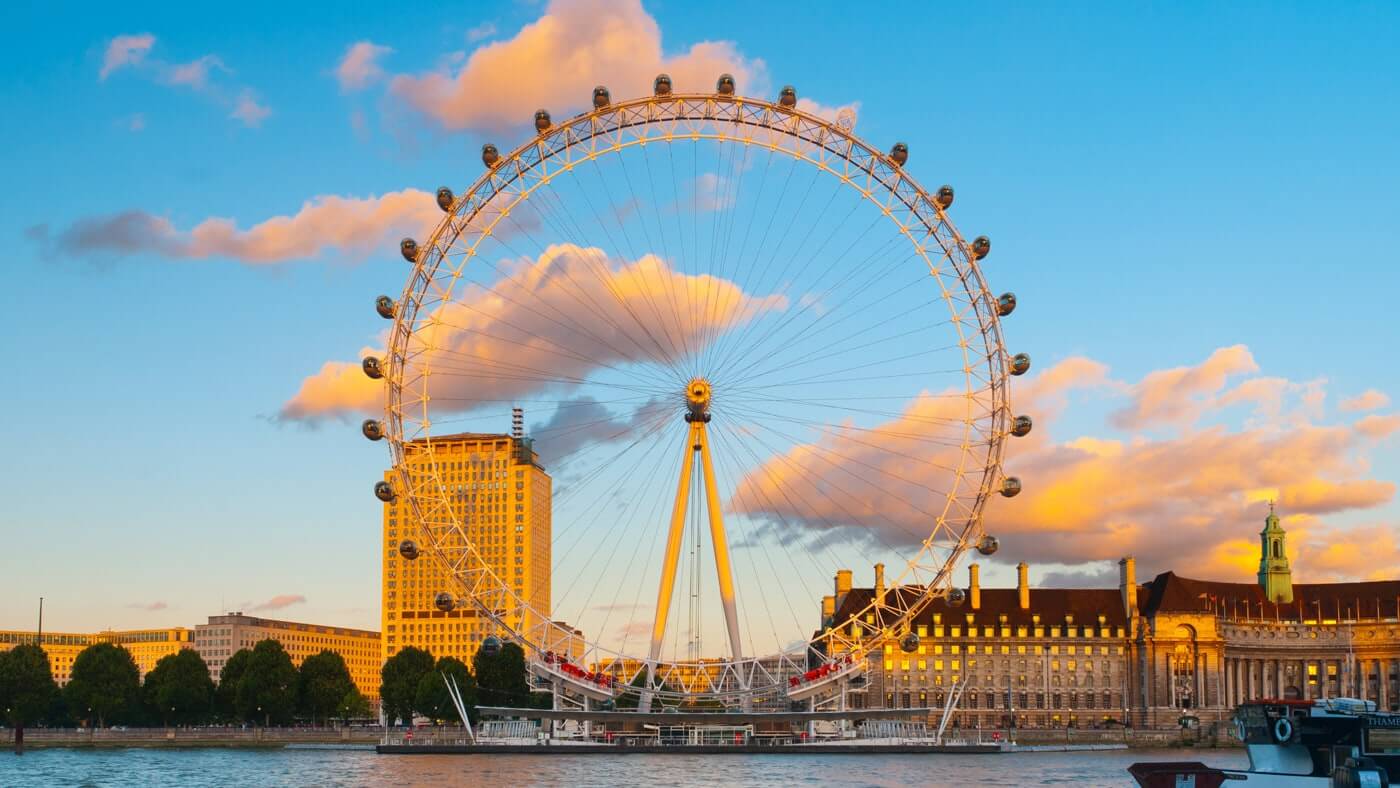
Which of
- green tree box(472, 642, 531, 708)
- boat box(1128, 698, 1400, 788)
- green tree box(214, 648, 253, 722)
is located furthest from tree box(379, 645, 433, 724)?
boat box(1128, 698, 1400, 788)

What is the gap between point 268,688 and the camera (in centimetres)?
15238

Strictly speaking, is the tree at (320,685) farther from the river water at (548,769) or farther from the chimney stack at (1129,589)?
the chimney stack at (1129,589)

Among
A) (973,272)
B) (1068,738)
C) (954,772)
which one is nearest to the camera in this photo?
(973,272)

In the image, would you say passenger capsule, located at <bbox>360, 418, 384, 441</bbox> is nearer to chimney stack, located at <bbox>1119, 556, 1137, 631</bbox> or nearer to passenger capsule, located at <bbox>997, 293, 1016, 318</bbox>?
passenger capsule, located at <bbox>997, 293, 1016, 318</bbox>

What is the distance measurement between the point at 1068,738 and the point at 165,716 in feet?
270

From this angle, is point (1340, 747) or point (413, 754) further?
point (413, 754)

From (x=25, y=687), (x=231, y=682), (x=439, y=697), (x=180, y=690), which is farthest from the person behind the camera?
(x=231, y=682)

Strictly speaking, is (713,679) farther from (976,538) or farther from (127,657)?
(127,657)

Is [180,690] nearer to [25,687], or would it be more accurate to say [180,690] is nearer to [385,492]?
[25,687]

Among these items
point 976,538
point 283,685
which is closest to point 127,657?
point 283,685

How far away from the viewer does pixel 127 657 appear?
522 feet

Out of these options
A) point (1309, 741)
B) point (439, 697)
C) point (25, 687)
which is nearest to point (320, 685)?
point (439, 697)

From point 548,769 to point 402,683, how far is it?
72927 mm

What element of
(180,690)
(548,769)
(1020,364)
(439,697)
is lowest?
(548,769)
